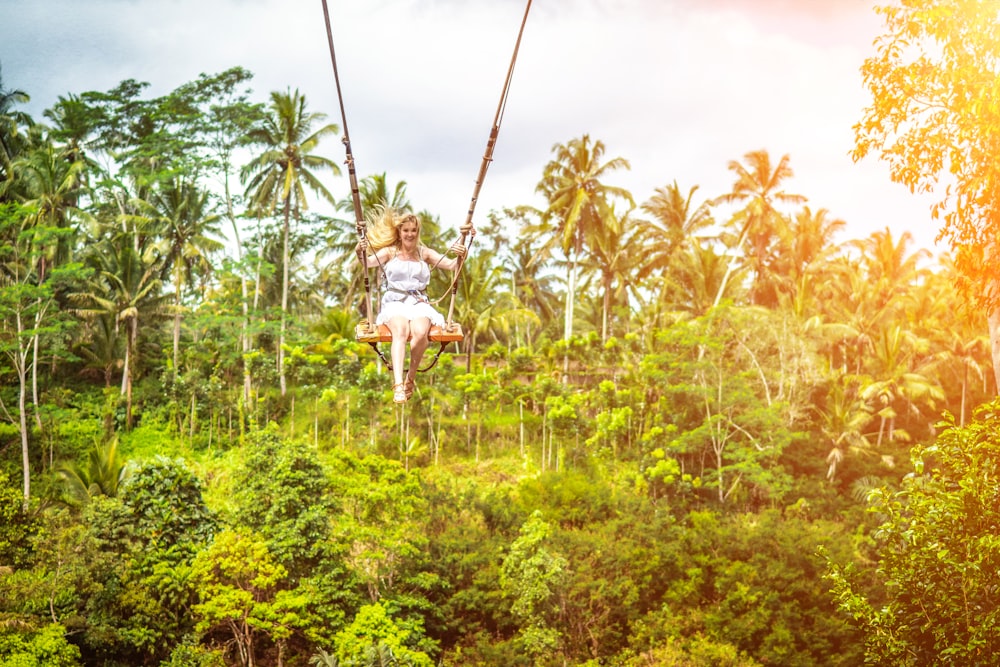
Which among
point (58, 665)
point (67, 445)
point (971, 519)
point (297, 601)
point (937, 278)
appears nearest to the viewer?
point (971, 519)

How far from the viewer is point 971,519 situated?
8.77 m

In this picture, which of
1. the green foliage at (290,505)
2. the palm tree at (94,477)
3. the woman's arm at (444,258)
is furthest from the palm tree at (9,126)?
the woman's arm at (444,258)

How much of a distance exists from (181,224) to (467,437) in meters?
11.7

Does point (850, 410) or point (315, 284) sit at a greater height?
point (315, 284)

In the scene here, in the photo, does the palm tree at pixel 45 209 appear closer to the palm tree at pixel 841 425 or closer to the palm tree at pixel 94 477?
the palm tree at pixel 94 477

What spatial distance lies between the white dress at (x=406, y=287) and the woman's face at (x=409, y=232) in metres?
0.15

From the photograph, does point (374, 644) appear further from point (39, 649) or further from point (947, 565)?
point (947, 565)

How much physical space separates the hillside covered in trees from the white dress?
5511 millimetres

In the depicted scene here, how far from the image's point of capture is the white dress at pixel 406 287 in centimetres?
659

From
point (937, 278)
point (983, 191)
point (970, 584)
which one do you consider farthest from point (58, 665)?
point (937, 278)

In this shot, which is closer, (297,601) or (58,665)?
(58,665)

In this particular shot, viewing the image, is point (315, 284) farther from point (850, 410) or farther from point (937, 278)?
point (937, 278)

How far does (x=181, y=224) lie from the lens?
1135 inches

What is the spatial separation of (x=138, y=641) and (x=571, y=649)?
8.55m
